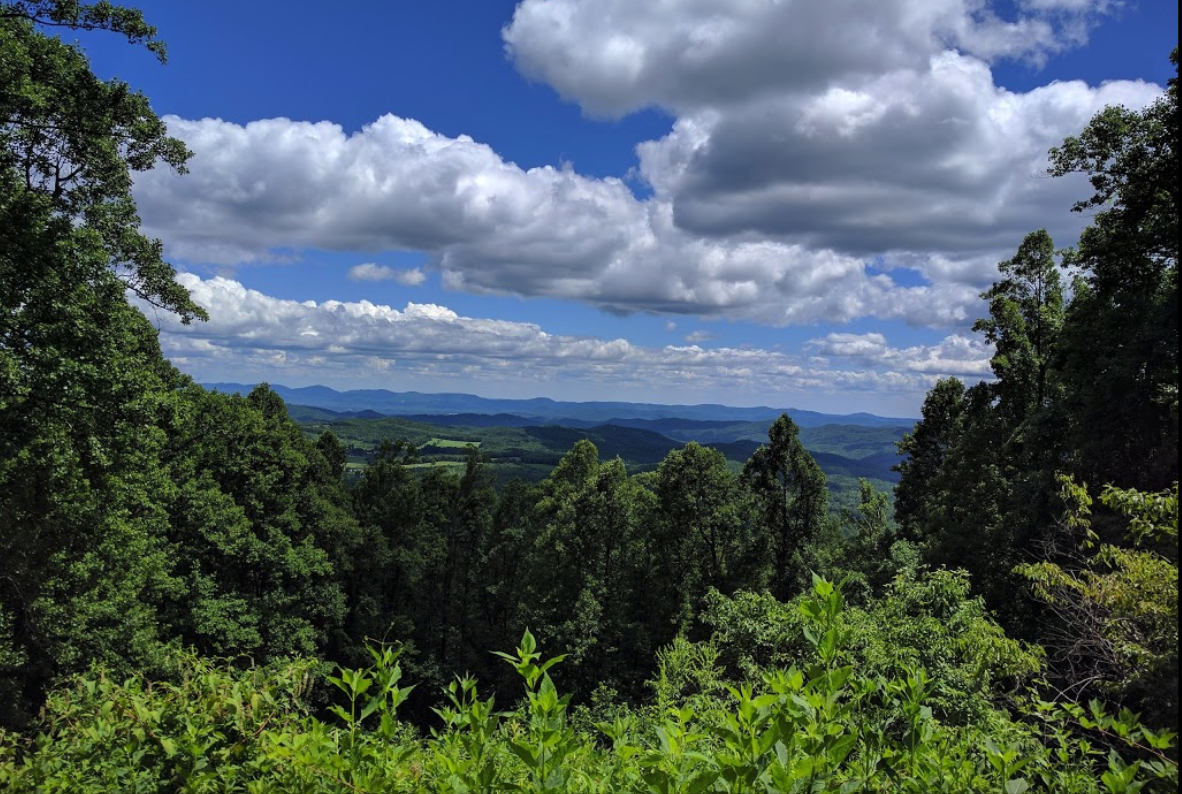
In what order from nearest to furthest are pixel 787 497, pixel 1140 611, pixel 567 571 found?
pixel 1140 611
pixel 787 497
pixel 567 571

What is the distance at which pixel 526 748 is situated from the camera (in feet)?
5.78

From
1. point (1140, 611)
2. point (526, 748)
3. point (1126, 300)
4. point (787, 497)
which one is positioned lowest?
point (787, 497)

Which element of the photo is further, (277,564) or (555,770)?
(277,564)

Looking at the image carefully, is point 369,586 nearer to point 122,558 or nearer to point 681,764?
point 122,558

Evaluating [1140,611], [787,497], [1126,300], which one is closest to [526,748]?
[1140,611]

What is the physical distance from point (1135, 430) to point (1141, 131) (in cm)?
657

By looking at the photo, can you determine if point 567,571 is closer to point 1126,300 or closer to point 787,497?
point 787,497

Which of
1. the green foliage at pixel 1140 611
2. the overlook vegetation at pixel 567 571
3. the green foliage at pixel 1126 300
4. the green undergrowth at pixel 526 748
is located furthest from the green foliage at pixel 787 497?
the green undergrowth at pixel 526 748

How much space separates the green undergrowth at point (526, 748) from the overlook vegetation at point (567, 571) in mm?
19

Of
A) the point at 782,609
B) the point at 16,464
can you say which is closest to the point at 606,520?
the point at 782,609

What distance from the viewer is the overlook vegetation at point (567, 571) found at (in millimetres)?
2232

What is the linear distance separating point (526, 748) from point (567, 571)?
26.6 metres

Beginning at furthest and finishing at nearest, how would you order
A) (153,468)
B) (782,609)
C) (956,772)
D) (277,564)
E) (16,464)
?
(277,564) → (153,468) → (782,609) → (16,464) → (956,772)

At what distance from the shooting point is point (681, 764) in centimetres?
193
